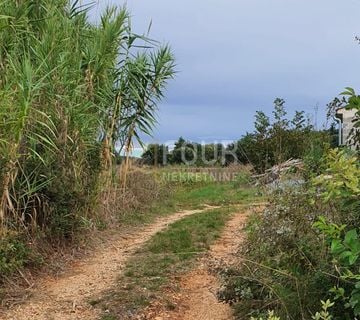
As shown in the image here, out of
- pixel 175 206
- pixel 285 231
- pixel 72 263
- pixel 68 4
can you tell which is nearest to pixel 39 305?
pixel 72 263

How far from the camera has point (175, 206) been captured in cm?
1243

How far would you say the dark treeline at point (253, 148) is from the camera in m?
15.6

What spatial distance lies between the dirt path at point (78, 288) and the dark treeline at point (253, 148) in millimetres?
4258

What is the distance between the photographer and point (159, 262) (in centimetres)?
601

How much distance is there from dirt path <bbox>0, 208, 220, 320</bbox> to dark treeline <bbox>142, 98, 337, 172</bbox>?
4.26m

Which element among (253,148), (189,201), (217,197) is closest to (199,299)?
(189,201)

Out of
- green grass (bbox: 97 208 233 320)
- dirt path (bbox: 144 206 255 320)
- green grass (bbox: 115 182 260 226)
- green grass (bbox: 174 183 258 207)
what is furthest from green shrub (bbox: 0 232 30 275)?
green grass (bbox: 174 183 258 207)

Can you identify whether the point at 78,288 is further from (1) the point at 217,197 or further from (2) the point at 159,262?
(1) the point at 217,197

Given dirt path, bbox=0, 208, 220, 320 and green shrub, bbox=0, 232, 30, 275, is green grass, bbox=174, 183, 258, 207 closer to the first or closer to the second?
dirt path, bbox=0, 208, 220, 320

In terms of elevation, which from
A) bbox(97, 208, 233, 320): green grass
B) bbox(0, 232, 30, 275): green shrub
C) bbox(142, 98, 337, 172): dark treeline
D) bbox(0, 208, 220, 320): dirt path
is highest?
bbox(142, 98, 337, 172): dark treeline

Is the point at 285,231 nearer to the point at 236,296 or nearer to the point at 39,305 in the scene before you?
the point at 236,296

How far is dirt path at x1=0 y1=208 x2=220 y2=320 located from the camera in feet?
14.3

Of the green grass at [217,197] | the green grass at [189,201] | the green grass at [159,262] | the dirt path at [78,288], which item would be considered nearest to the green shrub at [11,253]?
the dirt path at [78,288]

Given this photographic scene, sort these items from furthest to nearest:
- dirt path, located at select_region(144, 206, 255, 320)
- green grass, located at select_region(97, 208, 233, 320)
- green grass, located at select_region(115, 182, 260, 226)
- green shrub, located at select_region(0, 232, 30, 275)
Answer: green grass, located at select_region(115, 182, 260, 226) < green shrub, located at select_region(0, 232, 30, 275) < green grass, located at select_region(97, 208, 233, 320) < dirt path, located at select_region(144, 206, 255, 320)
